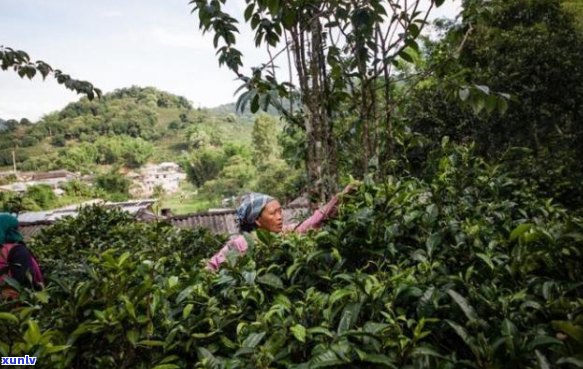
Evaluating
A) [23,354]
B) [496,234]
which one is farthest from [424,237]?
[23,354]

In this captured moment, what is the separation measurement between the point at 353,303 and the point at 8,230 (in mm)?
2650

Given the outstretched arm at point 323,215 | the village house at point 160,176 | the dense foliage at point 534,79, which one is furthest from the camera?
the village house at point 160,176

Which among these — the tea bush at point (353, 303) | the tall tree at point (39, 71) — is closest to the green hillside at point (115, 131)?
the tall tree at point (39, 71)

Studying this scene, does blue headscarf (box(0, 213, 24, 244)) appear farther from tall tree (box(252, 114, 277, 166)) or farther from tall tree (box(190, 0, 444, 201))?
tall tree (box(252, 114, 277, 166))

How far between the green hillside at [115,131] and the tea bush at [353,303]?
214ft

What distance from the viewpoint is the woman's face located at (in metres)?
2.77

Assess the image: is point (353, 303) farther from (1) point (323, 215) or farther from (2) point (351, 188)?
(1) point (323, 215)

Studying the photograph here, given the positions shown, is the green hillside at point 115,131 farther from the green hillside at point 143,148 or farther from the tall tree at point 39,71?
the tall tree at point 39,71

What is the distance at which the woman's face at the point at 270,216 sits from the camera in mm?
2771

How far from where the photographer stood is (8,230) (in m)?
2.78

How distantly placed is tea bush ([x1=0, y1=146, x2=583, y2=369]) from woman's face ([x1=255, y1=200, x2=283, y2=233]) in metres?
1.06

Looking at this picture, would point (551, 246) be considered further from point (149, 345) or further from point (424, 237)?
point (149, 345)

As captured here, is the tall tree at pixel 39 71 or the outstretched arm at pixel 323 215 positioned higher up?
the tall tree at pixel 39 71

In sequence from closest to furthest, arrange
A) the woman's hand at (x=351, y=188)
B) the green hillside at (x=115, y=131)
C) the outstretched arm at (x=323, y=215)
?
1. the woman's hand at (x=351, y=188)
2. the outstretched arm at (x=323, y=215)
3. the green hillside at (x=115, y=131)
